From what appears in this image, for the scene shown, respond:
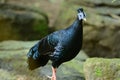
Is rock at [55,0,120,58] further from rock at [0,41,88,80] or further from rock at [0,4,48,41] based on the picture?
rock at [0,41,88,80]

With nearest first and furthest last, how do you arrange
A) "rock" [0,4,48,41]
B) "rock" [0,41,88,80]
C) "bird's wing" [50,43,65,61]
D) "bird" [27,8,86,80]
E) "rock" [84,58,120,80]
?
"bird" [27,8,86,80]
"bird's wing" [50,43,65,61]
"rock" [84,58,120,80]
"rock" [0,41,88,80]
"rock" [0,4,48,41]

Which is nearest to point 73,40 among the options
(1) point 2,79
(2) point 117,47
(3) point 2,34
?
(1) point 2,79

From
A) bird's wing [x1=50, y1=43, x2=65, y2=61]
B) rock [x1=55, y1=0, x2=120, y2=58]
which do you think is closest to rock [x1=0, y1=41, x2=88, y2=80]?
bird's wing [x1=50, y1=43, x2=65, y2=61]

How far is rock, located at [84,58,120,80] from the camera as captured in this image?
5949mm

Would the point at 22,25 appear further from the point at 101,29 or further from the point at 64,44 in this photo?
the point at 64,44

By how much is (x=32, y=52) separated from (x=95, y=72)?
39.9 inches

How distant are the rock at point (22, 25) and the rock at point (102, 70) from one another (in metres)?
6.08

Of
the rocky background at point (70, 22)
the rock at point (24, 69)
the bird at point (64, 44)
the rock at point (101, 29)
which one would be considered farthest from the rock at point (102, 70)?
the rock at point (101, 29)

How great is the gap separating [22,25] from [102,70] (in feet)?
20.6

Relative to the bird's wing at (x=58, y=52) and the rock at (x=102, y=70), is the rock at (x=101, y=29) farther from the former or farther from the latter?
the bird's wing at (x=58, y=52)

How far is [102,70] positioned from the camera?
595cm

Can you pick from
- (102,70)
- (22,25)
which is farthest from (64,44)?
(22,25)

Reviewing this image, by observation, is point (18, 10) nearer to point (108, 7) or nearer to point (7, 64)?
point (108, 7)

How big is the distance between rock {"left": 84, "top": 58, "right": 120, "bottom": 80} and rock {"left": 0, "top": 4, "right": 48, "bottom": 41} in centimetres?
608
